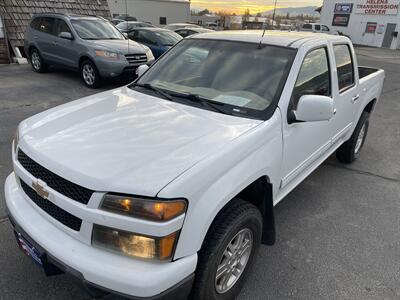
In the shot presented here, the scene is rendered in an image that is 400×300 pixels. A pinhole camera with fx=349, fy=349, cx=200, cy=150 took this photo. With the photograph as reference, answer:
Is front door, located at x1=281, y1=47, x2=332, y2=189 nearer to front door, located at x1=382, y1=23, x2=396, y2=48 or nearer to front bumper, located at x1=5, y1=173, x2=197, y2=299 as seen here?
front bumper, located at x1=5, y1=173, x2=197, y2=299

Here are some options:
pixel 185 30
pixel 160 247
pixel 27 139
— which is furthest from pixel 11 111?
pixel 185 30

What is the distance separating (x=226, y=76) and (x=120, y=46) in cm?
653

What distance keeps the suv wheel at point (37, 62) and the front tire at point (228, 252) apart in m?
9.66

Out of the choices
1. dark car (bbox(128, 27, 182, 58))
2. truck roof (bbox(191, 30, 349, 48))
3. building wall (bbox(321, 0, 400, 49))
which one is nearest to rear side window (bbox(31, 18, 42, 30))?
dark car (bbox(128, 27, 182, 58))

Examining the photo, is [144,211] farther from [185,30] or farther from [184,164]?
[185,30]

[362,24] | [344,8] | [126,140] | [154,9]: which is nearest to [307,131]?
[126,140]

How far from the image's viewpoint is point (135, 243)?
179cm

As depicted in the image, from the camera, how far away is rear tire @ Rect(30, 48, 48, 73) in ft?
33.4

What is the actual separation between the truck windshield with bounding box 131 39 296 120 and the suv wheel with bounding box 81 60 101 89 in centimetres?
557

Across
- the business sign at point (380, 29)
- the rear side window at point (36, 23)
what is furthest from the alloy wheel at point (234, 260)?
the business sign at point (380, 29)

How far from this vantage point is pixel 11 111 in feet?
21.7

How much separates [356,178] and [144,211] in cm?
360

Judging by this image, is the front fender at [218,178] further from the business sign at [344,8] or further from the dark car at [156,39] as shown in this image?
the business sign at [344,8]

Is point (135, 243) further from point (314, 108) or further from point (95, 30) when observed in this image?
point (95, 30)
